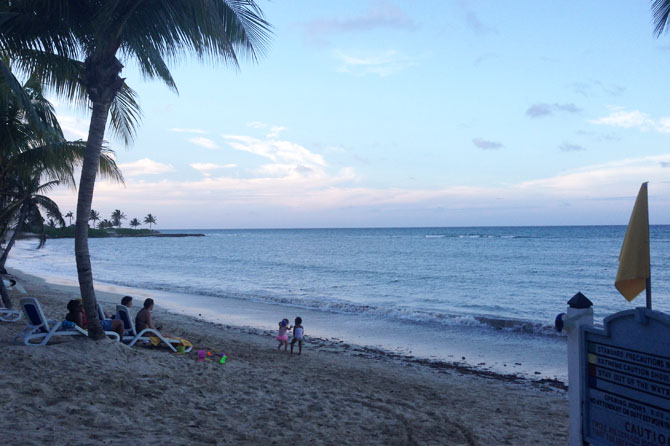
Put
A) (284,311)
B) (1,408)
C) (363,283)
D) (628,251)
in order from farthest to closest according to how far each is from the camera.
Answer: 1. (363,283)
2. (284,311)
3. (1,408)
4. (628,251)

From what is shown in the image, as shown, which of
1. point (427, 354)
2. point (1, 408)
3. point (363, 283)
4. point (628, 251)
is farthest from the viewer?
point (363, 283)

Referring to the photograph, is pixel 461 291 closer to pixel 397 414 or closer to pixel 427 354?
pixel 427 354

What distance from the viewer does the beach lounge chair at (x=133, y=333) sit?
898 centimetres

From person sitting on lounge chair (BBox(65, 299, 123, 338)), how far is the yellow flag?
7.69 metres

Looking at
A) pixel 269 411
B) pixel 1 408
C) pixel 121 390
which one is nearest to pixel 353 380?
pixel 269 411

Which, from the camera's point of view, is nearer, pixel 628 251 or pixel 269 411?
pixel 628 251

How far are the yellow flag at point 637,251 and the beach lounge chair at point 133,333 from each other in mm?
7677

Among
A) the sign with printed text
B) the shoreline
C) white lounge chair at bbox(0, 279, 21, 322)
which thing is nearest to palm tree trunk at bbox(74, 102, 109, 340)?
white lounge chair at bbox(0, 279, 21, 322)

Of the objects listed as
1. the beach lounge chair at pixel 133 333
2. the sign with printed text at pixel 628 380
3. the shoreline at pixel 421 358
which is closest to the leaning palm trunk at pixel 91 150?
the beach lounge chair at pixel 133 333

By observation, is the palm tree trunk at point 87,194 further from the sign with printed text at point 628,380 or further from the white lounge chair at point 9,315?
the sign with printed text at point 628,380

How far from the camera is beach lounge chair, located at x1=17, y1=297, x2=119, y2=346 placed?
768cm

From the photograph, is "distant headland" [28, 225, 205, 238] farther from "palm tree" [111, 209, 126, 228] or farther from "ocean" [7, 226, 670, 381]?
"ocean" [7, 226, 670, 381]

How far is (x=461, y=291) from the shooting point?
85.8ft

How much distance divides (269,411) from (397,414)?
1.68 m
